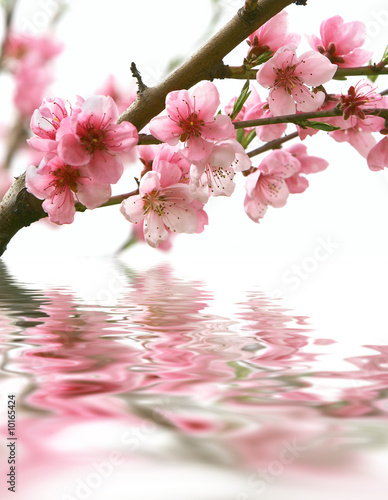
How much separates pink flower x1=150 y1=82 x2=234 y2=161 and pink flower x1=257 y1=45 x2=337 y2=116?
67 mm

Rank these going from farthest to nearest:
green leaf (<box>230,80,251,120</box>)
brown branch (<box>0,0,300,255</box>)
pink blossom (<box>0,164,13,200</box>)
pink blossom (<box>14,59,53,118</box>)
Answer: pink blossom (<box>14,59,53,118</box>), pink blossom (<box>0,164,13,200</box>), green leaf (<box>230,80,251,120</box>), brown branch (<box>0,0,300,255</box>)

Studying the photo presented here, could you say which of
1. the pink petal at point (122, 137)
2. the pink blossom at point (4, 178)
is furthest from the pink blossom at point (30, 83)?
the pink petal at point (122, 137)

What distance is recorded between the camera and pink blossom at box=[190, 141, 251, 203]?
689mm

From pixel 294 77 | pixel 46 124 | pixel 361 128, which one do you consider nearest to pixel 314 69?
pixel 294 77

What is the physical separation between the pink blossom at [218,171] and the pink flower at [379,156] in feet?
0.59

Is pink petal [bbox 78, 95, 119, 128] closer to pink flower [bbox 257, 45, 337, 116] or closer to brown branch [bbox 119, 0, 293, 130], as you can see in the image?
brown branch [bbox 119, 0, 293, 130]

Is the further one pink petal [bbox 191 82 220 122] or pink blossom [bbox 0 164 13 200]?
pink blossom [bbox 0 164 13 200]

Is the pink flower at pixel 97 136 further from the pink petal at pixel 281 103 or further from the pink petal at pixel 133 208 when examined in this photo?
the pink petal at pixel 281 103

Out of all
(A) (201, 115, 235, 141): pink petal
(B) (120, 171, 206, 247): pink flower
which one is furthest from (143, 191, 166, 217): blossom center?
(A) (201, 115, 235, 141): pink petal

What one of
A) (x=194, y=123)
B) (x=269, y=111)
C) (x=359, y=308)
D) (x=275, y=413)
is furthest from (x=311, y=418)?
(x=359, y=308)

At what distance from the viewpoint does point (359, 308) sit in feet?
3.52

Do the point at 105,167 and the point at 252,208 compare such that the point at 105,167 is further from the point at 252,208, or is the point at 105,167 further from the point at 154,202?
the point at 252,208

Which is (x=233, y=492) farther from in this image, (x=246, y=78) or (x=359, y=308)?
(x=359, y=308)

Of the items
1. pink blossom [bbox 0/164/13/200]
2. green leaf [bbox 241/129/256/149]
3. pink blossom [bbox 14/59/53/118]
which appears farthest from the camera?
pink blossom [bbox 14/59/53/118]
